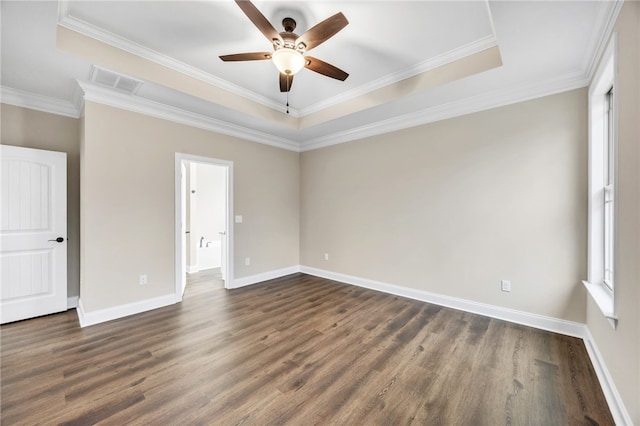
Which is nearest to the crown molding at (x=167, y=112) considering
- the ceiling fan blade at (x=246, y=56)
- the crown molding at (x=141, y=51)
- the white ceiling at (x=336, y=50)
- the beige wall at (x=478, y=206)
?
the white ceiling at (x=336, y=50)

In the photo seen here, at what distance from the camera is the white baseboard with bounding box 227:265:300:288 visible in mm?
4281

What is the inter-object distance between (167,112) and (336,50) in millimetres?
2424

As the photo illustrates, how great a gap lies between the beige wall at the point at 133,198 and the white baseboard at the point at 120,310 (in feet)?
0.20

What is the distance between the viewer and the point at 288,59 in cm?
215

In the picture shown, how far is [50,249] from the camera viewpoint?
3.19 m

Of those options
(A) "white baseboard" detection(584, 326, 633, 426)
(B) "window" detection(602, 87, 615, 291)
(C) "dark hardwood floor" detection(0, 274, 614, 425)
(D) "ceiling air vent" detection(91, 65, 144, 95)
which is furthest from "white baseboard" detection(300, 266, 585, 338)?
(D) "ceiling air vent" detection(91, 65, 144, 95)

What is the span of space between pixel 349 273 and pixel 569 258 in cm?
287

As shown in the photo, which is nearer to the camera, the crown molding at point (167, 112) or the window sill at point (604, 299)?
the window sill at point (604, 299)

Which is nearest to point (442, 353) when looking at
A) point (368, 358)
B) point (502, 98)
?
point (368, 358)

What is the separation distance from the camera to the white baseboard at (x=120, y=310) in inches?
114

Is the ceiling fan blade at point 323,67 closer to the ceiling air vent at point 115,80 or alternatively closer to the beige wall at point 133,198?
the ceiling air vent at point 115,80

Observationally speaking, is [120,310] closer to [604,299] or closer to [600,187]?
[604,299]

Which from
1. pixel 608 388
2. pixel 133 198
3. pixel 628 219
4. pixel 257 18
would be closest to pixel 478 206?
pixel 628 219

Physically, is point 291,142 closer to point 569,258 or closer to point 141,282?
point 141,282
